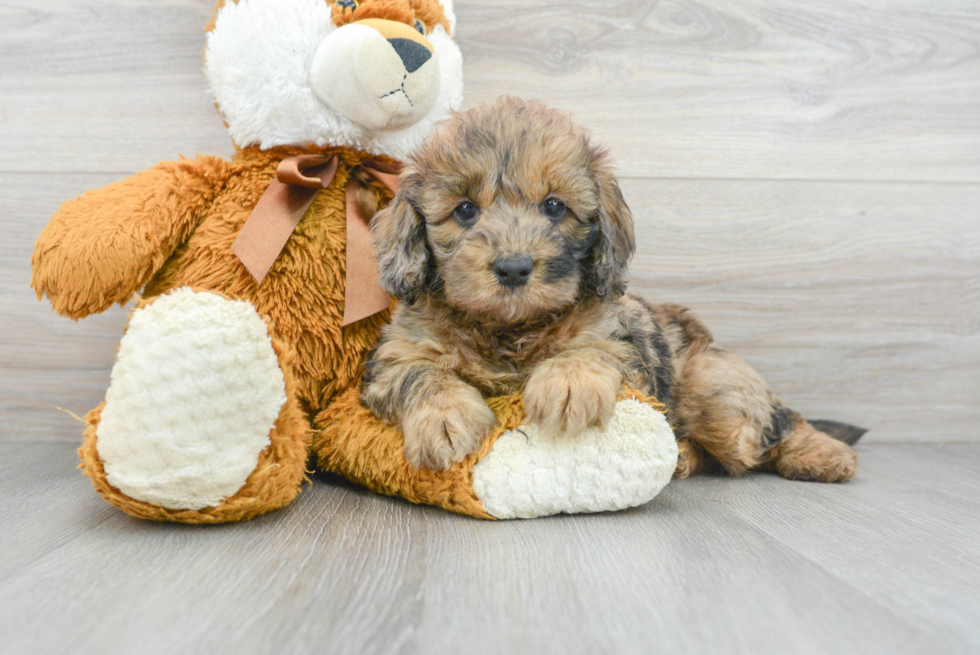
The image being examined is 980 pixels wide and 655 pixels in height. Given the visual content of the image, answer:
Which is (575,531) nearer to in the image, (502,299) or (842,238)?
(502,299)

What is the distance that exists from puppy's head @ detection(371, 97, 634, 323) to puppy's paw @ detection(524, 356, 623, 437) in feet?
0.50

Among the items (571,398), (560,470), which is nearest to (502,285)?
(571,398)

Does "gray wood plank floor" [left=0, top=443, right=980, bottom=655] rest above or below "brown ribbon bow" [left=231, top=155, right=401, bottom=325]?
below

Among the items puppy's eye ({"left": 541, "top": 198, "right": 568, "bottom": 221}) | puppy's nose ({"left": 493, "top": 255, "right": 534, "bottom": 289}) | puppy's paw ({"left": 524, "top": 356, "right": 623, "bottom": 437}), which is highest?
puppy's eye ({"left": 541, "top": 198, "right": 568, "bottom": 221})

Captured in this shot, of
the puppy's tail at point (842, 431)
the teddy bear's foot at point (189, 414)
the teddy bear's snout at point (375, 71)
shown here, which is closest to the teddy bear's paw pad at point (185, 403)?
the teddy bear's foot at point (189, 414)

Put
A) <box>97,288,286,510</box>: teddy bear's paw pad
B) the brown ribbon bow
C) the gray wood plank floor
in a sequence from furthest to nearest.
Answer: the brown ribbon bow
<box>97,288,286,510</box>: teddy bear's paw pad
the gray wood plank floor

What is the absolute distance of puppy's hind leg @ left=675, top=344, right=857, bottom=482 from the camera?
190 centimetres

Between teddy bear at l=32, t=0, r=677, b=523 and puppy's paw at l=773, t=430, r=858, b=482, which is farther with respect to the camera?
puppy's paw at l=773, t=430, r=858, b=482

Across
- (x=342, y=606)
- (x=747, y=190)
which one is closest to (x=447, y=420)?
(x=342, y=606)

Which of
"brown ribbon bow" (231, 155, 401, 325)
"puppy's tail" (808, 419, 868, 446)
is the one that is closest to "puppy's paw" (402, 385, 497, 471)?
"brown ribbon bow" (231, 155, 401, 325)

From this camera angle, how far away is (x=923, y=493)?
1.87 metres

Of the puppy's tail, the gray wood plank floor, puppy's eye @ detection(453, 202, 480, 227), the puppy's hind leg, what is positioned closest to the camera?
the gray wood plank floor

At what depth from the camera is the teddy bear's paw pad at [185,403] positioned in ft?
4.39

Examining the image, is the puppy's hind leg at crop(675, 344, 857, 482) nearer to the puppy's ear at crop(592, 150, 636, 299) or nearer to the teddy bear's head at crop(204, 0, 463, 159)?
the puppy's ear at crop(592, 150, 636, 299)
